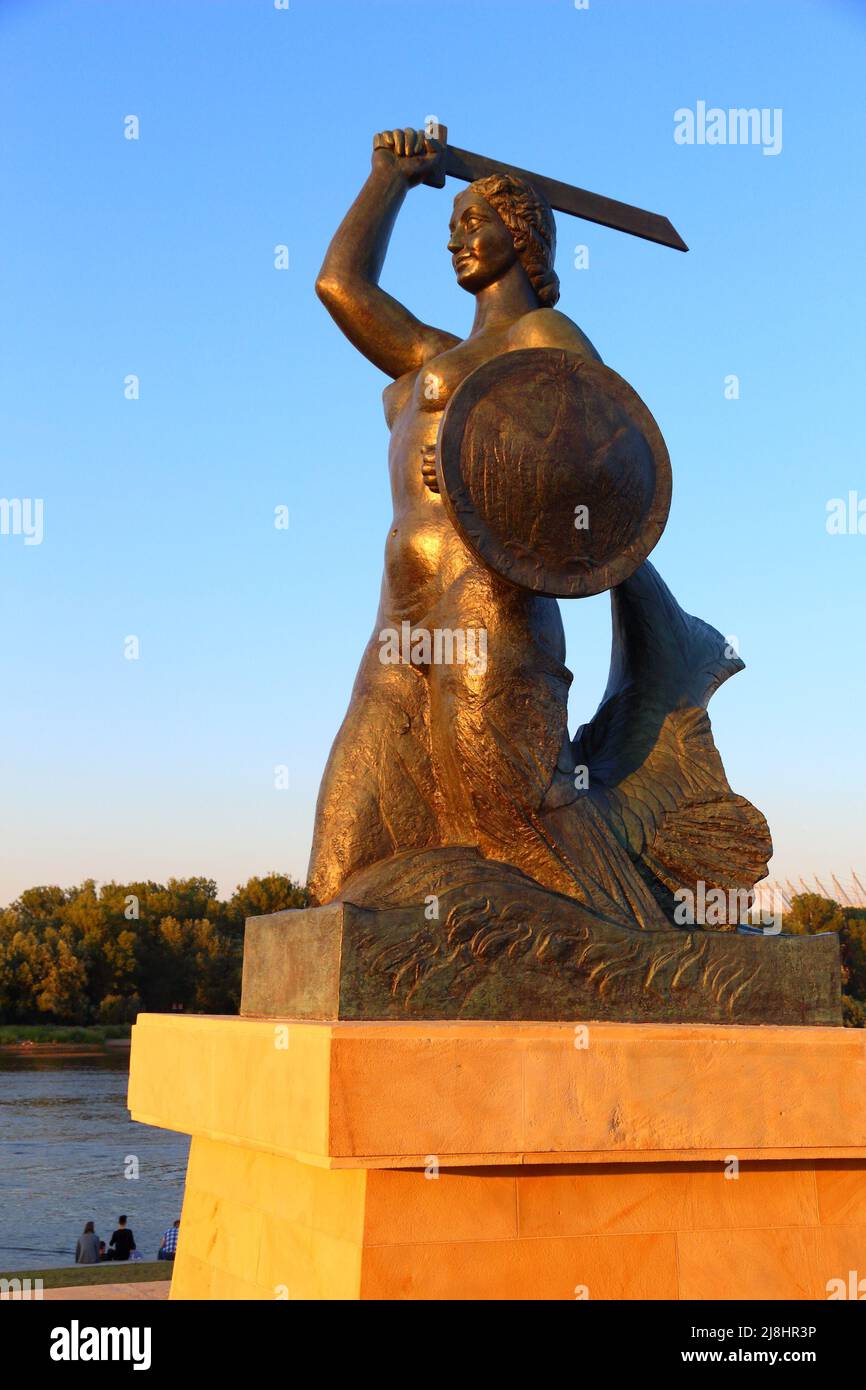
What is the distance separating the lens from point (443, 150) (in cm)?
537

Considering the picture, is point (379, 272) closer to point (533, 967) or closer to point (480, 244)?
point (480, 244)

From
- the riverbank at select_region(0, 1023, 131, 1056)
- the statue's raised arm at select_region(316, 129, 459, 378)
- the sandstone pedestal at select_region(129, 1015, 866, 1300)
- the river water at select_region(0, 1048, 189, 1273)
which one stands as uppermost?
the statue's raised arm at select_region(316, 129, 459, 378)

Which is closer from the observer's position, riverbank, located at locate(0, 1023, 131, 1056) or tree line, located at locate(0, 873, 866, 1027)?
tree line, located at locate(0, 873, 866, 1027)

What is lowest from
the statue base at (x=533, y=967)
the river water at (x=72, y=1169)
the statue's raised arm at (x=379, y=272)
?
the river water at (x=72, y=1169)

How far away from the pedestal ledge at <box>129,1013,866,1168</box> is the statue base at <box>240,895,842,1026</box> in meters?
0.24

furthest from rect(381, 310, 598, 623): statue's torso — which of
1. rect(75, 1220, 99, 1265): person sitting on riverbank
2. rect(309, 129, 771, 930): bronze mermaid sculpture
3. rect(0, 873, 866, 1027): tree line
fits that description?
rect(0, 873, 866, 1027): tree line

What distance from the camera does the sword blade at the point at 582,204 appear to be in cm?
536

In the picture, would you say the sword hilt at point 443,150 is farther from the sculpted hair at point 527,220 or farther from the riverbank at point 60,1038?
the riverbank at point 60,1038

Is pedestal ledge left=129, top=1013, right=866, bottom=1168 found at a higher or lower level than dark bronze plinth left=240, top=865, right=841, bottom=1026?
lower

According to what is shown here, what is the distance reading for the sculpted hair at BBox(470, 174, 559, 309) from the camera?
16.6ft

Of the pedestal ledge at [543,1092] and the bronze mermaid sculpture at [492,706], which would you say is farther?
the bronze mermaid sculpture at [492,706]

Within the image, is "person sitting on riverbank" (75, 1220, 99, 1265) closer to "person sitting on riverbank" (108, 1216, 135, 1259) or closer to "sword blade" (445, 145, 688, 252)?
"person sitting on riverbank" (108, 1216, 135, 1259)

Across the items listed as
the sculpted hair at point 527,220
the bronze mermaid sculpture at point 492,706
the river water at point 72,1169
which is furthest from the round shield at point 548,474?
the river water at point 72,1169

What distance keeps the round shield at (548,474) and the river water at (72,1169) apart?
685cm
